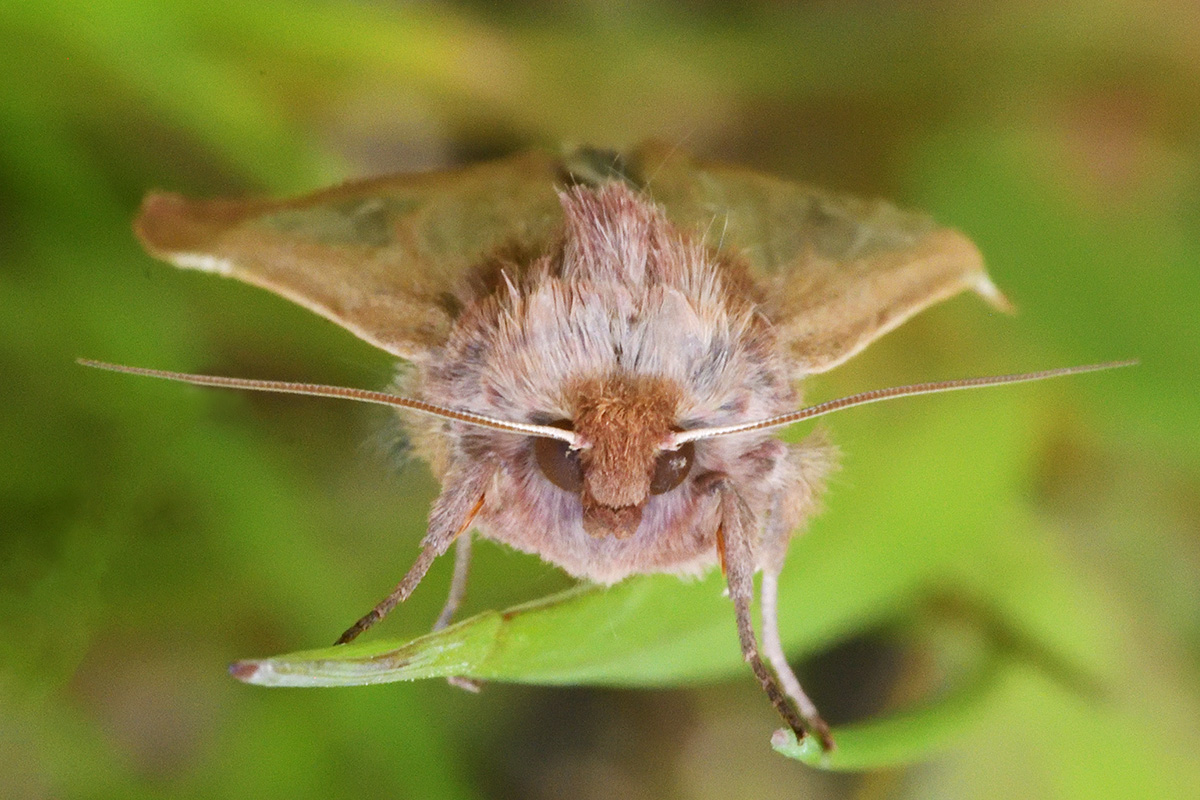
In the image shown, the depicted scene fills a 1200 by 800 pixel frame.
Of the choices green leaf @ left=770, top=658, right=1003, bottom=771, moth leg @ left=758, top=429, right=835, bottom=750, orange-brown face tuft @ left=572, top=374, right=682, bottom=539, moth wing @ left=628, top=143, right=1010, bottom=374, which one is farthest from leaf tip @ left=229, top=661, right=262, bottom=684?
moth wing @ left=628, top=143, right=1010, bottom=374

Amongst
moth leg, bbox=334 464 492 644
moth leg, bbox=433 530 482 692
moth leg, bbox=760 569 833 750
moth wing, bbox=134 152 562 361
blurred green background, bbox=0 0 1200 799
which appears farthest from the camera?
blurred green background, bbox=0 0 1200 799

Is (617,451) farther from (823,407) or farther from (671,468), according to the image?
(823,407)

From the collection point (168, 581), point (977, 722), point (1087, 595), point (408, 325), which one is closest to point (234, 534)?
point (168, 581)

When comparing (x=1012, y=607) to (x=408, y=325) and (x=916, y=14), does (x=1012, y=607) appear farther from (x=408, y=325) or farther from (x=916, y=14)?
(x=916, y=14)

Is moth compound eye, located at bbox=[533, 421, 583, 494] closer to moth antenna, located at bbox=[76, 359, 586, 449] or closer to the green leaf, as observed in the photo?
moth antenna, located at bbox=[76, 359, 586, 449]

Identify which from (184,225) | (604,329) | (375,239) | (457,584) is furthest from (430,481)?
(604,329)

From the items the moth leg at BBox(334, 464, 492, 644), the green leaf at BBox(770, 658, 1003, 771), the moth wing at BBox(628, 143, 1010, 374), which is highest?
the moth wing at BBox(628, 143, 1010, 374)

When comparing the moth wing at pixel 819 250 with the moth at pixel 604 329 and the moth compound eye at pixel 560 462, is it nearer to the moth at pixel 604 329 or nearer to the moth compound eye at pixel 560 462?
the moth at pixel 604 329

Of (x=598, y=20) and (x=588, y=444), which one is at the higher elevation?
(x=598, y=20)
